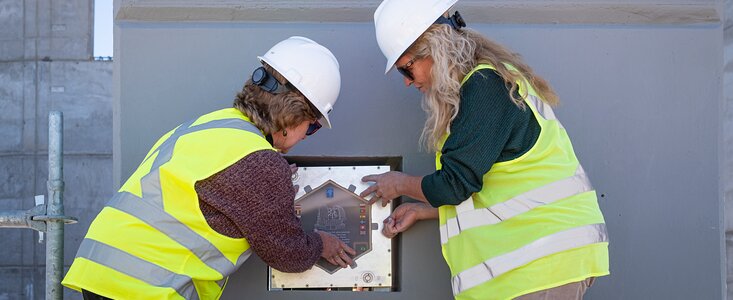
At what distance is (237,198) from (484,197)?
83 centimetres

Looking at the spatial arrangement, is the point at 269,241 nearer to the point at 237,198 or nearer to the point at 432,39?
the point at 237,198

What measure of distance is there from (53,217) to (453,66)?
5.28 feet

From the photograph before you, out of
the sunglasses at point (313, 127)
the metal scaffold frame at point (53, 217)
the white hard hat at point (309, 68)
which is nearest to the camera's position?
the white hard hat at point (309, 68)

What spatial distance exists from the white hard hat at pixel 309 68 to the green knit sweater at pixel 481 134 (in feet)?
1.62

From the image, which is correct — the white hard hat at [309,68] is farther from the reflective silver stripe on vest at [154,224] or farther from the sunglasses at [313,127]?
the reflective silver stripe on vest at [154,224]

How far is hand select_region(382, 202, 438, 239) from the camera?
3295 millimetres

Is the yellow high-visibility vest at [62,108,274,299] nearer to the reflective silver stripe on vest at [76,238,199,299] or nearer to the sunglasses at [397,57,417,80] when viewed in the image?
the reflective silver stripe on vest at [76,238,199,299]

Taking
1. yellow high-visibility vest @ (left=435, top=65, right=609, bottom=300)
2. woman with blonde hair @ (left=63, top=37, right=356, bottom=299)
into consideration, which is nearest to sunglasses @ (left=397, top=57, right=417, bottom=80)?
yellow high-visibility vest @ (left=435, top=65, right=609, bottom=300)

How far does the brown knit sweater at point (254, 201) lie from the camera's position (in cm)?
256

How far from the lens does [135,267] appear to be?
2545 millimetres

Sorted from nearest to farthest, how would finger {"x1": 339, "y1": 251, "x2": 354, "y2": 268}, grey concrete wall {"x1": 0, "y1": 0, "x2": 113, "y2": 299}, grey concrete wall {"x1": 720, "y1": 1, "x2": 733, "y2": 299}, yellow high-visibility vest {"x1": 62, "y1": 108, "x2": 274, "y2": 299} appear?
1. yellow high-visibility vest {"x1": 62, "y1": 108, "x2": 274, "y2": 299}
2. finger {"x1": 339, "y1": 251, "x2": 354, "y2": 268}
3. grey concrete wall {"x1": 720, "y1": 1, "x2": 733, "y2": 299}
4. grey concrete wall {"x1": 0, "y1": 0, "x2": 113, "y2": 299}

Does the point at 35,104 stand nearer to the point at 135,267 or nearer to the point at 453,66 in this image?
the point at 135,267

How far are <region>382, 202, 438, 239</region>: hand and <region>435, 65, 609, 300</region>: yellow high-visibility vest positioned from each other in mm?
394

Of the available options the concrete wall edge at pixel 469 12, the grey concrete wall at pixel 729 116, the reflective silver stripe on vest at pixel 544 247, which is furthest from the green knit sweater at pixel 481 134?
the grey concrete wall at pixel 729 116
